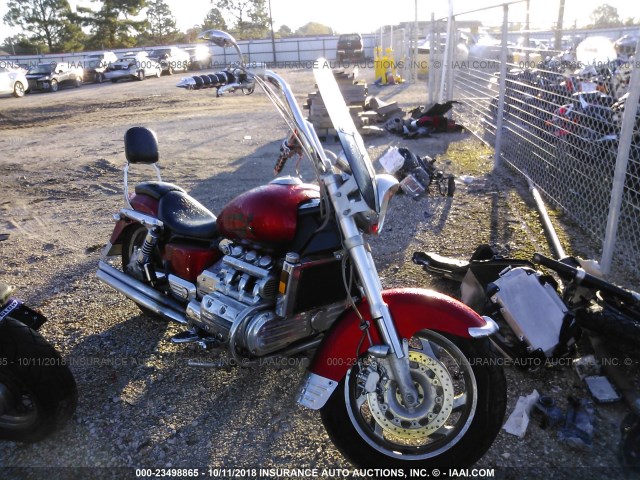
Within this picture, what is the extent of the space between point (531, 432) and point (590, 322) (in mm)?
821

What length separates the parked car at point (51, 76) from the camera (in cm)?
2225

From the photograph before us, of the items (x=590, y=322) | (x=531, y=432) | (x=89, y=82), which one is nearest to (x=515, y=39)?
(x=590, y=322)

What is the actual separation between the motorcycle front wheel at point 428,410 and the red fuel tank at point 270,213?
747 millimetres

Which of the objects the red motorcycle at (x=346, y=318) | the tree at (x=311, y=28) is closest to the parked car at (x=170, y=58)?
the red motorcycle at (x=346, y=318)

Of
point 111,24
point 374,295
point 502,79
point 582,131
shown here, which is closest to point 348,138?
point 374,295

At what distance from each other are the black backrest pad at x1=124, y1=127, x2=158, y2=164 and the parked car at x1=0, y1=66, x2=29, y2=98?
20.3m

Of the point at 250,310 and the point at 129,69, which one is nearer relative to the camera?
the point at 250,310

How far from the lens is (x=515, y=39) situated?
402 inches

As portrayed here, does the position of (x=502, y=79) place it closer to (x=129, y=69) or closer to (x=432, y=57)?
(x=432, y=57)

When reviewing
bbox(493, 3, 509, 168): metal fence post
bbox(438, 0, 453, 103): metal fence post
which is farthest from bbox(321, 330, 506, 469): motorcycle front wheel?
bbox(438, 0, 453, 103): metal fence post

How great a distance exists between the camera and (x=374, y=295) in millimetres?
Answer: 2252

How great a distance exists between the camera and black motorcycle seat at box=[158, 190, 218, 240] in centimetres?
328

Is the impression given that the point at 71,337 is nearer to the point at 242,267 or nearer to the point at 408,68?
the point at 242,267

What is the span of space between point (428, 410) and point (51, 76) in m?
24.6
